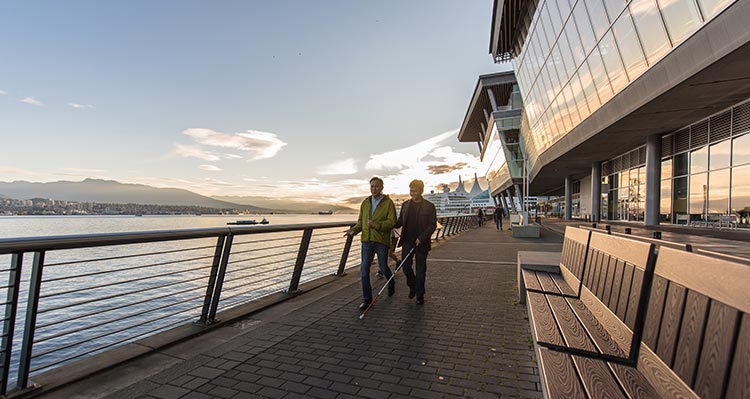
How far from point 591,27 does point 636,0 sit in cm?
312

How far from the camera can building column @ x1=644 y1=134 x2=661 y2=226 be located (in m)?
18.1

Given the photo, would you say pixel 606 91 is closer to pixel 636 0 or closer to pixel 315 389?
pixel 636 0

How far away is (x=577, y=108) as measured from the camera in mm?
18359

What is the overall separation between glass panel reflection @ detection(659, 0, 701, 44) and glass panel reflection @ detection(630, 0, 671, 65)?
276 mm

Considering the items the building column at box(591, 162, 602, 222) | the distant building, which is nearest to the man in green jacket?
the building column at box(591, 162, 602, 222)

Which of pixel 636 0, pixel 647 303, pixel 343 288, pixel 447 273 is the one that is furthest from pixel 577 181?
pixel 647 303

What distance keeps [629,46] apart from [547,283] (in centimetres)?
1140

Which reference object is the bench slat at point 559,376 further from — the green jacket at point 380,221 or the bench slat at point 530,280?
the green jacket at point 380,221

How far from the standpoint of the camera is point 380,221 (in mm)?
5574

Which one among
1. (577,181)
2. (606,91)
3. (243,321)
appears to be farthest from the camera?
(577,181)

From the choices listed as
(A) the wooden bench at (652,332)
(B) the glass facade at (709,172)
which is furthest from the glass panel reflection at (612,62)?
(A) the wooden bench at (652,332)

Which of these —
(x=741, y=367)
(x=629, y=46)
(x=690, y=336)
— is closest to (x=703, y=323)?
(x=690, y=336)

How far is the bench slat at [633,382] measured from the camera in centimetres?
203

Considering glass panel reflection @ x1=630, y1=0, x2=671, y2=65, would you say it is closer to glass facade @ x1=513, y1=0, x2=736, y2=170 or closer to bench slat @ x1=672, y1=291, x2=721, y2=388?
glass facade @ x1=513, y1=0, x2=736, y2=170
